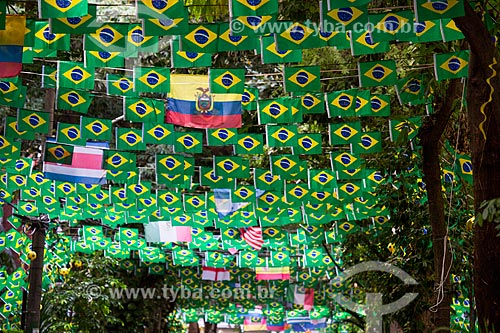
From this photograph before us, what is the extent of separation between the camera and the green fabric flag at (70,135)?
1218 centimetres

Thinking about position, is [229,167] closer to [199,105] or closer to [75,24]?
[199,105]

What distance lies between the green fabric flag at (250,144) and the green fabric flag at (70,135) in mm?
2236

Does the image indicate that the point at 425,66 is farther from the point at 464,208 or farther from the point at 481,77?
the point at 481,77

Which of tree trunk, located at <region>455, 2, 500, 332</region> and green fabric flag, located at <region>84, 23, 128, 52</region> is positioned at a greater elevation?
green fabric flag, located at <region>84, 23, 128, 52</region>

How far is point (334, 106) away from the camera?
11117mm

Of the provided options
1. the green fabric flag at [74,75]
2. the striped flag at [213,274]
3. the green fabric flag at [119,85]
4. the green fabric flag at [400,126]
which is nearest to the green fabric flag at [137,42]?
the green fabric flag at [74,75]

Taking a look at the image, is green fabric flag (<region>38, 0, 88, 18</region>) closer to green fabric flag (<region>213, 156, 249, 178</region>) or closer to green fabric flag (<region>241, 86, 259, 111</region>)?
green fabric flag (<region>241, 86, 259, 111</region>)

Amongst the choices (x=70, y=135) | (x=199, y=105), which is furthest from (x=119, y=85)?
(x=70, y=135)

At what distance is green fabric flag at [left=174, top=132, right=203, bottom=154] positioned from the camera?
1234cm

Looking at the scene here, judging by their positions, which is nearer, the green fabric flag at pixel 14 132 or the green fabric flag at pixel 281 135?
the green fabric flag at pixel 14 132

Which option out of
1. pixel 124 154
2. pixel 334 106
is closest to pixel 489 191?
pixel 334 106

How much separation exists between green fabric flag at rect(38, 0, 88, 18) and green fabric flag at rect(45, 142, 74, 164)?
482 cm

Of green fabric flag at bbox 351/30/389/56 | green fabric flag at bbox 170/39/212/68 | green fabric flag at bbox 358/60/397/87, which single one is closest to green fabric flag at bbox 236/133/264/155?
green fabric flag at bbox 358/60/397/87

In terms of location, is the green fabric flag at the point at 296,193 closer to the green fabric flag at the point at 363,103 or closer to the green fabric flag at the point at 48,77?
the green fabric flag at the point at 363,103
